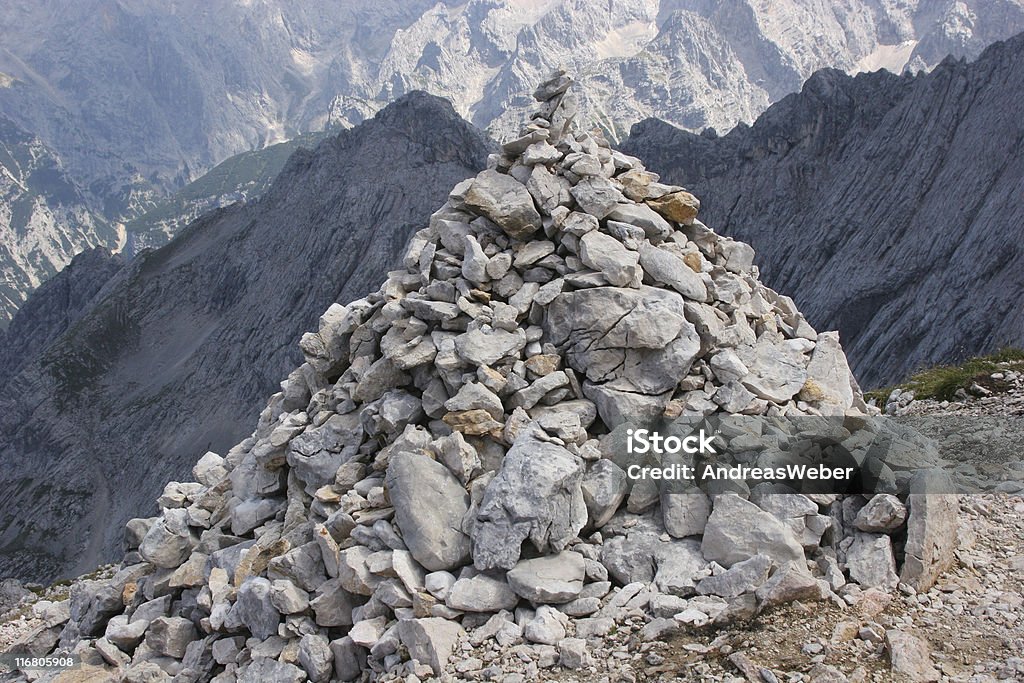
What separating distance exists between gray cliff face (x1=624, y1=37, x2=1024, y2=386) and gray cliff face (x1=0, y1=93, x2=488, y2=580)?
5876 cm

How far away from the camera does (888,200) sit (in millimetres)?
114500

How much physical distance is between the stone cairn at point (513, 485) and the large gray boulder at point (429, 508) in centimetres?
4

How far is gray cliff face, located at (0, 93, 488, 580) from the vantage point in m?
148

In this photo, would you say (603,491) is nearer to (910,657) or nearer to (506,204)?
(910,657)

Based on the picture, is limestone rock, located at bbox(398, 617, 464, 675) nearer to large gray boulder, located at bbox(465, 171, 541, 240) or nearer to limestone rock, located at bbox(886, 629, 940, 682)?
limestone rock, located at bbox(886, 629, 940, 682)

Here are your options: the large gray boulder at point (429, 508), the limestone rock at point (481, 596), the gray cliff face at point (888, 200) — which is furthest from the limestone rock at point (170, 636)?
the gray cliff face at point (888, 200)

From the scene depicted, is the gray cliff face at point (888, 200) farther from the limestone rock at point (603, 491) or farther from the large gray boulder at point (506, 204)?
the limestone rock at point (603, 491)

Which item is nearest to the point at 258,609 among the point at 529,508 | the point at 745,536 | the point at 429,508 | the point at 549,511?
the point at 429,508

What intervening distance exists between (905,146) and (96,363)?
608ft

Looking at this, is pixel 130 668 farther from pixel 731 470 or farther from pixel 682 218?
pixel 682 218

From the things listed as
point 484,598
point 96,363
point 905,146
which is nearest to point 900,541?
point 484,598

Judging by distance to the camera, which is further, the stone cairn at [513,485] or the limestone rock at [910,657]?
the stone cairn at [513,485]

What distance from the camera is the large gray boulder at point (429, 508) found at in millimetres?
11594

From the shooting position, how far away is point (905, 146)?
118 m
